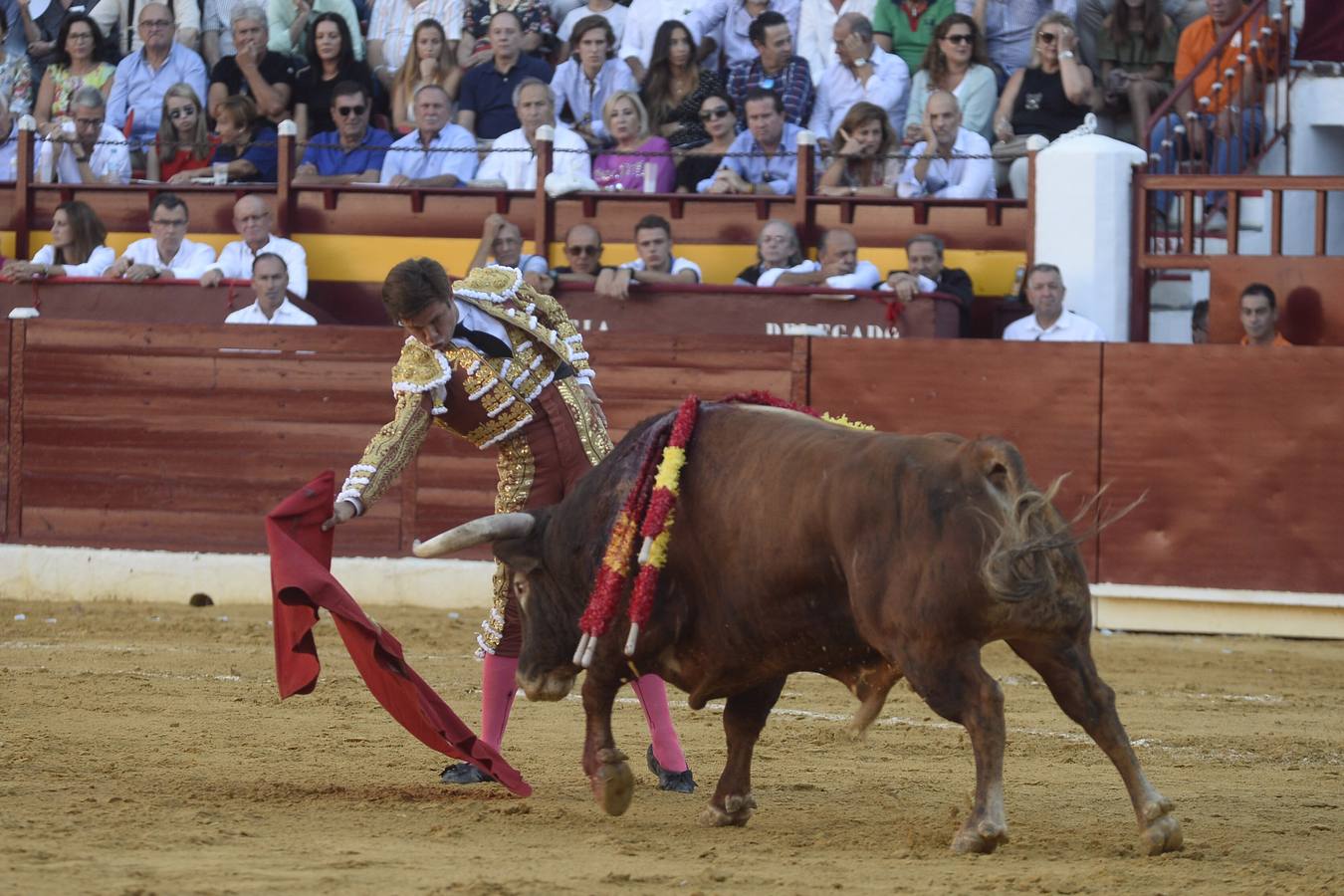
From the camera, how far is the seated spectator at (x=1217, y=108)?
978 cm

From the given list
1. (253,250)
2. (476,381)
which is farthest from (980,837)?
(253,250)

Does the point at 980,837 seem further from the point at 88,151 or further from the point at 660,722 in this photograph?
the point at 88,151

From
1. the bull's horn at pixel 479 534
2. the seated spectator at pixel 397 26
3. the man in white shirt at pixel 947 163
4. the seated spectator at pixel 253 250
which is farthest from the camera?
the seated spectator at pixel 397 26

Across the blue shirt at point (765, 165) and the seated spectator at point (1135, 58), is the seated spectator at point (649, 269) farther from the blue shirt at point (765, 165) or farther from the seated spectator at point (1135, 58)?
the seated spectator at point (1135, 58)

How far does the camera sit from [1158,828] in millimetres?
4254

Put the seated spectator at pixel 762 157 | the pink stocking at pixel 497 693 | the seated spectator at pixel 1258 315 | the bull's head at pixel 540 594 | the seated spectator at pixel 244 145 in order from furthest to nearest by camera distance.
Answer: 1. the seated spectator at pixel 244 145
2. the seated spectator at pixel 762 157
3. the seated spectator at pixel 1258 315
4. the pink stocking at pixel 497 693
5. the bull's head at pixel 540 594

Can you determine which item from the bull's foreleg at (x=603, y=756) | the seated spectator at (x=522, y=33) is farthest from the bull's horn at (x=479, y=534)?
the seated spectator at (x=522, y=33)

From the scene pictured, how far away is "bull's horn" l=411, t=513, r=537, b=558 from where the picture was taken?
4.85 metres

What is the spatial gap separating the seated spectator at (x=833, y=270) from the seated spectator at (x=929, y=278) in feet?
0.37

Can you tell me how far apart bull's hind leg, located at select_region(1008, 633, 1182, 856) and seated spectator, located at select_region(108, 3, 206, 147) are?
26.9 feet

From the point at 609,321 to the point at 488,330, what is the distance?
4.56 metres

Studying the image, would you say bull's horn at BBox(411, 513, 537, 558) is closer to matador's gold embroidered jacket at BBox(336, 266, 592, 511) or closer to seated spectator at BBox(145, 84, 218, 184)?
matador's gold embroidered jacket at BBox(336, 266, 592, 511)

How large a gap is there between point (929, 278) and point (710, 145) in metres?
1.38

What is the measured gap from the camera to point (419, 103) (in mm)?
10297
